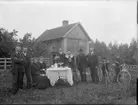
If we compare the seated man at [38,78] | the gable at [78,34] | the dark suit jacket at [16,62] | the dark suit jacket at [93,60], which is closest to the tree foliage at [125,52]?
the dark suit jacket at [93,60]

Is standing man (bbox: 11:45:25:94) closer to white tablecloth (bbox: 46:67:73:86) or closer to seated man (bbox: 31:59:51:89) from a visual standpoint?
seated man (bbox: 31:59:51:89)

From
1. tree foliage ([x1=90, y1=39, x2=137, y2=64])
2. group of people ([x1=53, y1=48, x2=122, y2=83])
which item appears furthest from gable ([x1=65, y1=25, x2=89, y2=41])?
group of people ([x1=53, y1=48, x2=122, y2=83])

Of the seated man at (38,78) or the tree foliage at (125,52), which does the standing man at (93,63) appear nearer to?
the tree foliage at (125,52)

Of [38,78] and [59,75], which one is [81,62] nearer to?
[59,75]

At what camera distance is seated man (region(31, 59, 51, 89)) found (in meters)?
8.14

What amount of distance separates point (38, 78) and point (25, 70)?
65 cm

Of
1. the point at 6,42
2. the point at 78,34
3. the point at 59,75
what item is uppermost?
the point at 78,34

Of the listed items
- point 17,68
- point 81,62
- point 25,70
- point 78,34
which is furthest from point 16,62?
point 78,34

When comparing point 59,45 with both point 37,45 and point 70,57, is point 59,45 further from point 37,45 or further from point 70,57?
point 70,57

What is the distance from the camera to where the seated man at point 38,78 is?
26.7 ft

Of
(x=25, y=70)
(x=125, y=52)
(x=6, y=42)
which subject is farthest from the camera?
(x=125, y=52)

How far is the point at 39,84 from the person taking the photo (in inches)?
319

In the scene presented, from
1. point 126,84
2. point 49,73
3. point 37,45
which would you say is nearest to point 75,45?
point 37,45

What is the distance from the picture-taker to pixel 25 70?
8203 millimetres
